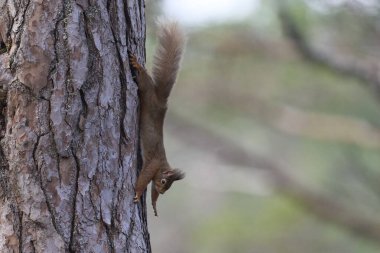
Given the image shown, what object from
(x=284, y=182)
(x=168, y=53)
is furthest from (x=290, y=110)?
(x=168, y=53)

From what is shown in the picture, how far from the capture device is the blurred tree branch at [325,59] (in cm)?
617

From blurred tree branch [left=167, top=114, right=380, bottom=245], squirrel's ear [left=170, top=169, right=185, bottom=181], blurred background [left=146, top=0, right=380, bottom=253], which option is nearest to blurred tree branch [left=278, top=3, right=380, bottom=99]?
blurred background [left=146, top=0, right=380, bottom=253]

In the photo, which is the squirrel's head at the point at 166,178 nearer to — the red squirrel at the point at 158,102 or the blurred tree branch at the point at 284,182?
the red squirrel at the point at 158,102

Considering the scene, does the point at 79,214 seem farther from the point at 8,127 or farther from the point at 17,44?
the point at 17,44

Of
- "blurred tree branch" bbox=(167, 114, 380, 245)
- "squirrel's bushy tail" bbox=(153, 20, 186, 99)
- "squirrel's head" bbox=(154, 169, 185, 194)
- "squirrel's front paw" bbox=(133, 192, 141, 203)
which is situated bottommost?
"squirrel's front paw" bbox=(133, 192, 141, 203)

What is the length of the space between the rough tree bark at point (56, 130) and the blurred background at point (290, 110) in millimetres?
2858

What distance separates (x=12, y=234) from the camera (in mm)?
2045

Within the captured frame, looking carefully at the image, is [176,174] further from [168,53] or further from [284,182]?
[284,182]

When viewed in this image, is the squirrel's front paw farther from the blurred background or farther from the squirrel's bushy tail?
the blurred background

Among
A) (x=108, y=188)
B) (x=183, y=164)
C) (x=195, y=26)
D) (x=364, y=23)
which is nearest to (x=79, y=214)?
(x=108, y=188)

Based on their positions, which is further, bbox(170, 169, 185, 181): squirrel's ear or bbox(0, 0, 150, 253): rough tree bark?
bbox(170, 169, 185, 181): squirrel's ear

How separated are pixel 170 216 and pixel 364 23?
605cm

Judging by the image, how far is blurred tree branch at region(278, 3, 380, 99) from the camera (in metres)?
6.17

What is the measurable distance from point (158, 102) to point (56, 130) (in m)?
0.39
